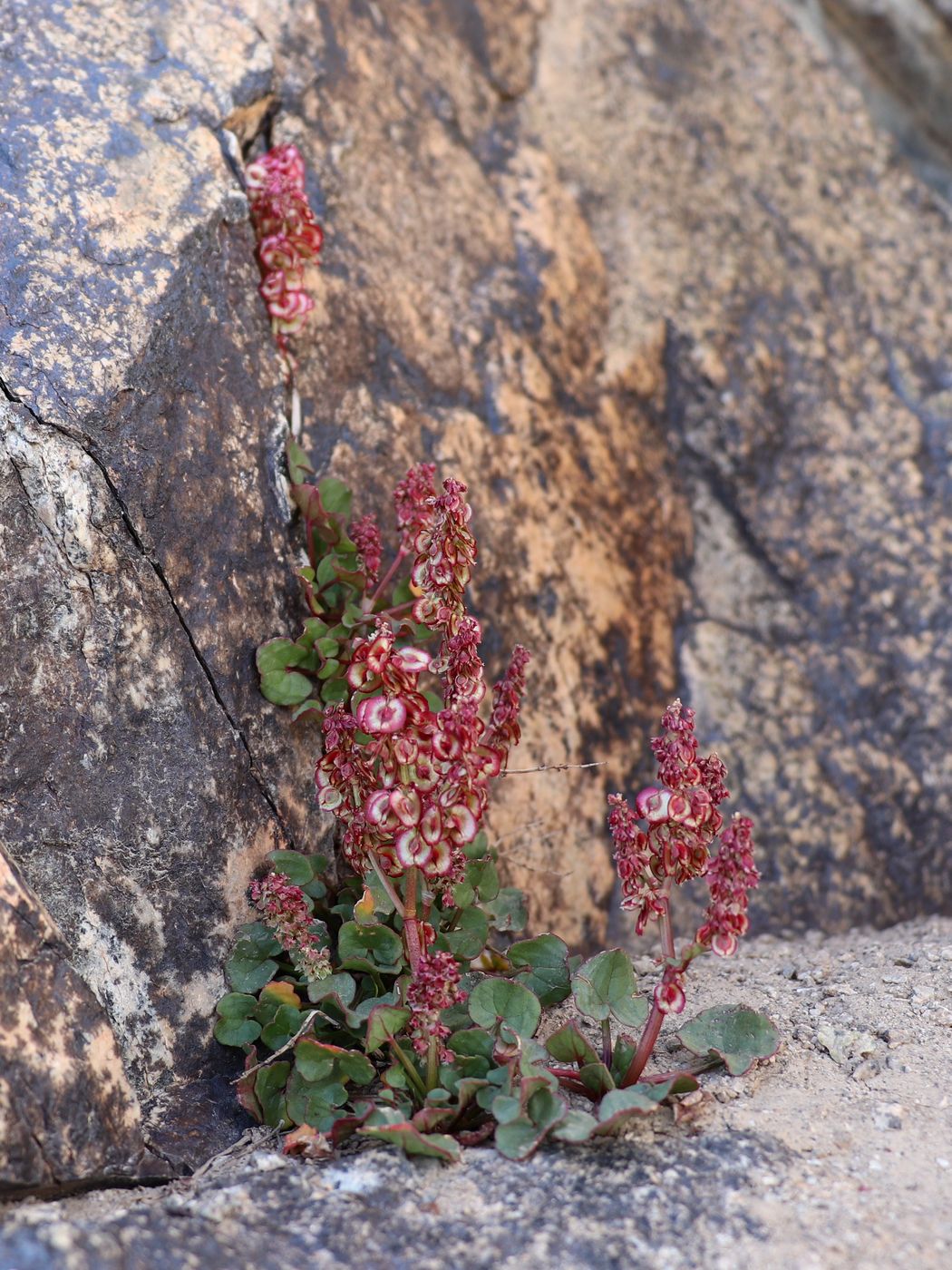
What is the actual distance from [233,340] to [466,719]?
1.23m

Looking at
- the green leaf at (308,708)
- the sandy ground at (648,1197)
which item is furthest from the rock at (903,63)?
the sandy ground at (648,1197)

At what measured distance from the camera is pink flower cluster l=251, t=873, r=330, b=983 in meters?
2.60

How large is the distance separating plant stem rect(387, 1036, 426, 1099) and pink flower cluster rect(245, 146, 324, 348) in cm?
178

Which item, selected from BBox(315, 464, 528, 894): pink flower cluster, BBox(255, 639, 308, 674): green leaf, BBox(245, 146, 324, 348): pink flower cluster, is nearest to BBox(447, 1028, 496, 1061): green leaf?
BBox(315, 464, 528, 894): pink flower cluster

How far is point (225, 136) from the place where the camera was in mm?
3236

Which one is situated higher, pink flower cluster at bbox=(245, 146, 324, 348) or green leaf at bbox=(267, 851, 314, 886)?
pink flower cluster at bbox=(245, 146, 324, 348)

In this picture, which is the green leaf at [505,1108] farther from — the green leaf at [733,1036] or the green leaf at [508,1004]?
the green leaf at [733,1036]

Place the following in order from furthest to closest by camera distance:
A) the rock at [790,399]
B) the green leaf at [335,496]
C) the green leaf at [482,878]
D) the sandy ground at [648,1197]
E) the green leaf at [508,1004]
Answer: the rock at [790,399] → the green leaf at [335,496] → the green leaf at [482,878] → the green leaf at [508,1004] → the sandy ground at [648,1197]

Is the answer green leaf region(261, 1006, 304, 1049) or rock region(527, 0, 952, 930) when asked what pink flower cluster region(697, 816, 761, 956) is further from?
rock region(527, 0, 952, 930)

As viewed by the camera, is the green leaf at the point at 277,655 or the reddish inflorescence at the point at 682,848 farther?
A: the green leaf at the point at 277,655

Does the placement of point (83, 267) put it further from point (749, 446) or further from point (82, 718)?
point (749, 446)

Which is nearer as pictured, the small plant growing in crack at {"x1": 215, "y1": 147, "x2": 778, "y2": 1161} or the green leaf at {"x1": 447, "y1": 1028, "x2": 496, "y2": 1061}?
the small plant growing in crack at {"x1": 215, "y1": 147, "x2": 778, "y2": 1161}

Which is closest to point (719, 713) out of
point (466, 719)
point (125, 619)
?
point (466, 719)

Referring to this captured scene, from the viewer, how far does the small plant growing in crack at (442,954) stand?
2465 millimetres
